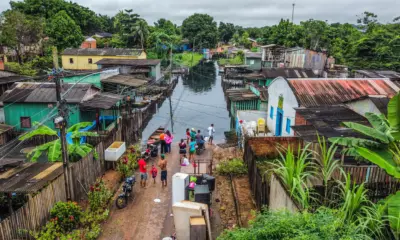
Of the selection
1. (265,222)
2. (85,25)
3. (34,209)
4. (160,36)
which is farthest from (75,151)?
(85,25)

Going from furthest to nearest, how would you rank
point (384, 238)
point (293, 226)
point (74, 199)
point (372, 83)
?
point (372, 83)
point (74, 199)
point (384, 238)
point (293, 226)

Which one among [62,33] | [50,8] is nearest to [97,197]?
[62,33]

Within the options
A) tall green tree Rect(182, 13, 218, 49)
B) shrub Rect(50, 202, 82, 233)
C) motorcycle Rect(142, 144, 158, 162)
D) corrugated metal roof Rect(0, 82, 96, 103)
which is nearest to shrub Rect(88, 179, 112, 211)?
shrub Rect(50, 202, 82, 233)

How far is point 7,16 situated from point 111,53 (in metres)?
12.6

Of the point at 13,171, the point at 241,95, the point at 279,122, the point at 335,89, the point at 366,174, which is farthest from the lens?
the point at 241,95

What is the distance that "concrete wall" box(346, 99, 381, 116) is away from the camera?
44.1 ft

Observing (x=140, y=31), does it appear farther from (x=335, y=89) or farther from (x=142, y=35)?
(x=335, y=89)

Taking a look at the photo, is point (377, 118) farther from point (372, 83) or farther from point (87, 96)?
point (87, 96)

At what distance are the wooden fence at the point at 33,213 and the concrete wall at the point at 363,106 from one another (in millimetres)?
12591

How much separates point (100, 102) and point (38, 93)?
4049 millimetres

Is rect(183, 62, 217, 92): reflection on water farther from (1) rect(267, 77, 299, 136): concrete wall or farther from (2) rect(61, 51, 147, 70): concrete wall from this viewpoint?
(1) rect(267, 77, 299, 136): concrete wall

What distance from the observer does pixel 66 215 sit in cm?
970

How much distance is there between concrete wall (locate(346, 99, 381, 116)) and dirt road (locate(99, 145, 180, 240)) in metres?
9.30

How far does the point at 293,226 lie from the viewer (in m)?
4.84
